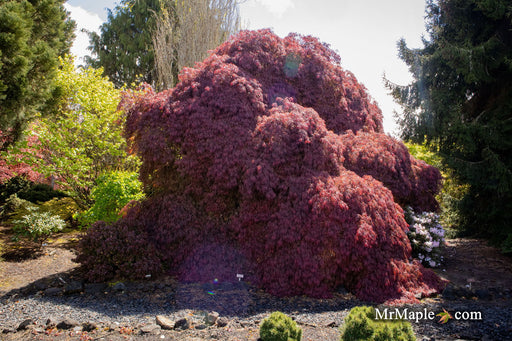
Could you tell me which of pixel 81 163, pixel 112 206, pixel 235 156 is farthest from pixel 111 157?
pixel 235 156

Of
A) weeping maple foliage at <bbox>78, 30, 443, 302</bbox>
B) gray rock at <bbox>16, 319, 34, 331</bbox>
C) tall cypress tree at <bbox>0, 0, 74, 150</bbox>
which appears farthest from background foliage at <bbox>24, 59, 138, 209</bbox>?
gray rock at <bbox>16, 319, 34, 331</bbox>

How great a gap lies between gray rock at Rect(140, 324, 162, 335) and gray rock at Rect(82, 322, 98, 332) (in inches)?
20.6

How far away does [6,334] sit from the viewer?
11.9 feet

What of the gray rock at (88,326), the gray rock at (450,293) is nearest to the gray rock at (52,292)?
the gray rock at (88,326)

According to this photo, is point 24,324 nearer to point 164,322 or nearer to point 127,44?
point 164,322

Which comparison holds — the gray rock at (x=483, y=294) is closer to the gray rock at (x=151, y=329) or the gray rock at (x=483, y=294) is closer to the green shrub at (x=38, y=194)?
the gray rock at (x=151, y=329)

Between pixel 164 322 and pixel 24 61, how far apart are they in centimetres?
661

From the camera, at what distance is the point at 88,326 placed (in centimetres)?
372

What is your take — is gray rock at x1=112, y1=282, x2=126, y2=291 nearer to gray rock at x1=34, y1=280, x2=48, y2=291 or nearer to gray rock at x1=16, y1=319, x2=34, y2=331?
gray rock at x1=34, y1=280, x2=48, y2=291

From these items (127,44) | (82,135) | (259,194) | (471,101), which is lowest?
(259,194)

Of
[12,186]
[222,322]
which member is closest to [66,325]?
[222,322]

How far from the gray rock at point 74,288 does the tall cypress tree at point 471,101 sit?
7459 mm

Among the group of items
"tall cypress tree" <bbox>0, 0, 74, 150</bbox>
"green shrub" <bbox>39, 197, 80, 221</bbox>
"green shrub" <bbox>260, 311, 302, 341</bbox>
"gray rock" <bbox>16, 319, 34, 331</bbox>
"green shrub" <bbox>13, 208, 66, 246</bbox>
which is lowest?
"gray rock" <bbox>16, 319, 34, 331</bbox>

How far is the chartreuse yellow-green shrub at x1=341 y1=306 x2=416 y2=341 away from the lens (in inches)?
111
